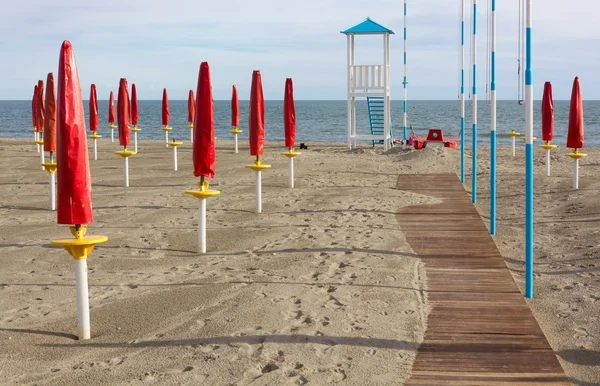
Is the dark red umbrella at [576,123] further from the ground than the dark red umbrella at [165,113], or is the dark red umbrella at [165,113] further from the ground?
the dark red umbrella at [165,113]

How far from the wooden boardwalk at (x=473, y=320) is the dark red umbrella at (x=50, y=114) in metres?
5.43

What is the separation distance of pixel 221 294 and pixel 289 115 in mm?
7213

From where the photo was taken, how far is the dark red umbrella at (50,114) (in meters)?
10.1

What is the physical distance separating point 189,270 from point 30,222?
13.8 feet

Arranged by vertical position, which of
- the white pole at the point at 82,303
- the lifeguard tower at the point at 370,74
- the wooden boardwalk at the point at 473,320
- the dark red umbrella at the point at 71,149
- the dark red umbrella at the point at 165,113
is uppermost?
the lifeguard tower at the point at 370,74

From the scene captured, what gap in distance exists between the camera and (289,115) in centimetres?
1367

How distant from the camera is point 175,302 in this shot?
22.0ft

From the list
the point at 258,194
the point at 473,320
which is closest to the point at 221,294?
the point at 473,320

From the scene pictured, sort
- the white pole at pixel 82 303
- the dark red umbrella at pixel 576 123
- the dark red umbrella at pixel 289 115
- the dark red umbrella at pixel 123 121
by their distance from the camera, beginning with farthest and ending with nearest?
the dark red umbrella at pixel 123 121 → the dark red umbrella at pixel 289 115 → the dark red umbrella at pixel 576 123 → the white pole at pixel 82 303

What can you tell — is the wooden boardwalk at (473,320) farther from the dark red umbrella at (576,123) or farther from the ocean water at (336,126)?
the ocean water at (336,126)

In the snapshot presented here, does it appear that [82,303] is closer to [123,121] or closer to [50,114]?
[50,114]

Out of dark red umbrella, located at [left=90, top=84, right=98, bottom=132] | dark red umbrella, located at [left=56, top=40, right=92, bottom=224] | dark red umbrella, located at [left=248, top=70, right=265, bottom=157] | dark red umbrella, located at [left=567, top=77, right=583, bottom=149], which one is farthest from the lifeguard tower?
dark red umbrella, located at [left=56, top=40, right=92, bottom=224]

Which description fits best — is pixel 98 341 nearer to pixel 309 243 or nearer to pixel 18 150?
pixel 309 243

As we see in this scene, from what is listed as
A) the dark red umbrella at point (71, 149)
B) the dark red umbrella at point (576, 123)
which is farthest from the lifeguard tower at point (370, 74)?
the dark red umbrella at point (71, 149)
